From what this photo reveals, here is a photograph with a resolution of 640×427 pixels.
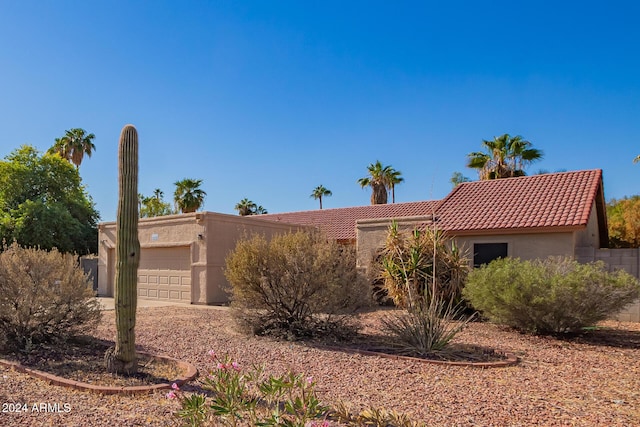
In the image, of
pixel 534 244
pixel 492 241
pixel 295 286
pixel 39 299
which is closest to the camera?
pixel 39 299

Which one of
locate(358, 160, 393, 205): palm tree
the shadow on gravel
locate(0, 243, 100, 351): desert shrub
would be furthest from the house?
locate(358, 160, 393, 205): palm tree

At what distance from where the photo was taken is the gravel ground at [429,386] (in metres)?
5.14

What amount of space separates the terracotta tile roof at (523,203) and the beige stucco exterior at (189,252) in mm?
6581

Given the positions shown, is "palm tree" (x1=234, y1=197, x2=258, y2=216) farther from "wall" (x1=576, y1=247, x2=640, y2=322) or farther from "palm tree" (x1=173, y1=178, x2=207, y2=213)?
"wall" (x1=576, y1=247, x2=640, y2=322)

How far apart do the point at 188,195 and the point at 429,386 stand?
35.8 metres

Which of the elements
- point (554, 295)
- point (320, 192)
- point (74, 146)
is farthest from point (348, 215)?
point (74, 146)

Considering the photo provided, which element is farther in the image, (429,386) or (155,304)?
(155,304)

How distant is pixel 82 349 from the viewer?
27.6 feet

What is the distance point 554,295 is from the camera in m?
9.55

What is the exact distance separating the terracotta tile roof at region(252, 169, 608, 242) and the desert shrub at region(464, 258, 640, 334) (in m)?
2.97

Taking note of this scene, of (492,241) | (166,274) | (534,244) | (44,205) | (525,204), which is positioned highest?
(44,205)

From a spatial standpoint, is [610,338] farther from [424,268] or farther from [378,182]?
[378,182]

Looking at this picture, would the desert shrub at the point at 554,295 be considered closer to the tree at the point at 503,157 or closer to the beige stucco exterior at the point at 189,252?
the beige stucco exterior at the point at 189,252

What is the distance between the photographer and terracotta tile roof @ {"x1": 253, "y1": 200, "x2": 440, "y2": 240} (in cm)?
2364
